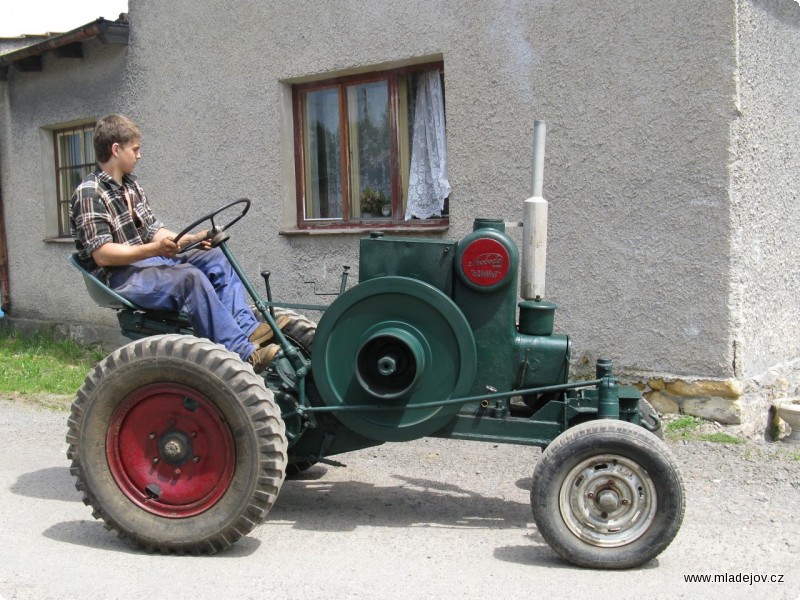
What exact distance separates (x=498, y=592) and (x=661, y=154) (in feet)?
11.8

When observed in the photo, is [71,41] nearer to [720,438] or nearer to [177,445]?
[177,445]

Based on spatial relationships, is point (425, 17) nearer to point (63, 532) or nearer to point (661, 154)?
point (661, 154)

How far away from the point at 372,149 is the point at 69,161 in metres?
4.71

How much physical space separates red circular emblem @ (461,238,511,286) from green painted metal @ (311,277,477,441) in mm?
196

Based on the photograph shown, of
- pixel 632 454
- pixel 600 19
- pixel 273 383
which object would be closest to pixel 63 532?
pixel 273 383

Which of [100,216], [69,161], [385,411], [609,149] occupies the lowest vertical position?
[385,411]

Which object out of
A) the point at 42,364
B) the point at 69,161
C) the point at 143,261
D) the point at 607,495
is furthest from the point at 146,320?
the point at 69,161

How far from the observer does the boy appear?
4.17 meters

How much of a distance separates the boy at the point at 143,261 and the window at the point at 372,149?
2.88 meters

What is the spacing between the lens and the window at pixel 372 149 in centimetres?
714

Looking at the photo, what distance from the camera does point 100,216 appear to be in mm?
4332

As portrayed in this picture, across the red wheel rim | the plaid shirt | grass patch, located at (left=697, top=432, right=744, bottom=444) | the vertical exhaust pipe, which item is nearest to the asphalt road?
grass patch, located at (left=697, top=432, right=744, bottom=444)

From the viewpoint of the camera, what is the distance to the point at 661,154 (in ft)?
19.2

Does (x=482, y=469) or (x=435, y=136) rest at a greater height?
(x=435, y=136)
